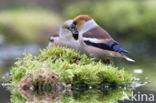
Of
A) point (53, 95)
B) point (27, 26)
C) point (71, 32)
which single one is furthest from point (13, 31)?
point (53, 95)

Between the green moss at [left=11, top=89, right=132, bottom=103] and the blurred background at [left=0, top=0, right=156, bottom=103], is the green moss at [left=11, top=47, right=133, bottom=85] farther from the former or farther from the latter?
the blurred background at [left=0, top=0, right=156, bottom=103]

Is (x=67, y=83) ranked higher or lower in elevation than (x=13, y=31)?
lower

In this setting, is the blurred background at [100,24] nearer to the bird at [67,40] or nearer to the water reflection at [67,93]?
the bird at [67,40]

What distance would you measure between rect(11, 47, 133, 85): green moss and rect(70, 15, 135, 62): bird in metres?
0.22

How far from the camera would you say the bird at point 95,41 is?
11.8 meters

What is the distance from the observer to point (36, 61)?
11.5 meters

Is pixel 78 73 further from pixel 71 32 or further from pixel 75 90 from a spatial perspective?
pixel 71 32

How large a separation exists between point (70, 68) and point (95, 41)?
973 millimetres

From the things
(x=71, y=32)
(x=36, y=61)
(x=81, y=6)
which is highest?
(x=81, y=6)

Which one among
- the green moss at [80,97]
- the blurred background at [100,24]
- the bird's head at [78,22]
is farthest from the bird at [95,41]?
the blurred background at [100,24]

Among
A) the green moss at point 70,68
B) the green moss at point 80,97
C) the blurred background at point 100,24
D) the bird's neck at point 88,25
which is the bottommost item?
the green moss at point 80,97

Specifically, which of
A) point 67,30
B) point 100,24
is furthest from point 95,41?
point 100,24

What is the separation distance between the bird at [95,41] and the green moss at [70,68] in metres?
0.22

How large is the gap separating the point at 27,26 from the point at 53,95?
21186mm
